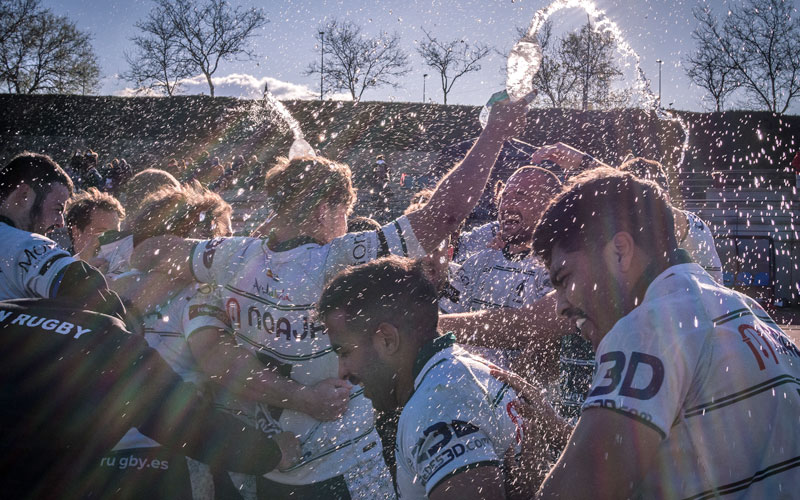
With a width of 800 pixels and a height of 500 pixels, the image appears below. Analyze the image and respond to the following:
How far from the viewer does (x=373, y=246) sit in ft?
8.20

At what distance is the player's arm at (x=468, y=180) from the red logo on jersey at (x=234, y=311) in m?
0.94

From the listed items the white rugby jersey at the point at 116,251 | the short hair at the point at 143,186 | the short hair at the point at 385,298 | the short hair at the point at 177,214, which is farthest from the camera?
the short hair at the point at 143,186

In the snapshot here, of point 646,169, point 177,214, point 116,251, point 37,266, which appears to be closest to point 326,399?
point 177,214

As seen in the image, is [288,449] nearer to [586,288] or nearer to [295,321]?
[295,321]

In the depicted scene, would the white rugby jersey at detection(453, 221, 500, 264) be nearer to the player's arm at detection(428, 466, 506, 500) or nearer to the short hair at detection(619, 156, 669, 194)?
the short hair at detection(619, 156, 669, 194)

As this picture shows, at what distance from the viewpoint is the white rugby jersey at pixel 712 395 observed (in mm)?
1301

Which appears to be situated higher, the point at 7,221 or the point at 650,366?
the point at 7,221

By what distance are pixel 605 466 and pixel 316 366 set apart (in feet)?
5.66

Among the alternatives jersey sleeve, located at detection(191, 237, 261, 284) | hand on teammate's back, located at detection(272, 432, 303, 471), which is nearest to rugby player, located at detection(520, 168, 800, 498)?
hand on teammate's back, located at detection(272, 432, 303, 471)

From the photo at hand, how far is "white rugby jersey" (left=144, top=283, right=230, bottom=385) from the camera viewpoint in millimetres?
2898

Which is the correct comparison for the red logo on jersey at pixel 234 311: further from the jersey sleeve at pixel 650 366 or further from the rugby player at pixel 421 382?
the jersey sleeve at pixel 650 366

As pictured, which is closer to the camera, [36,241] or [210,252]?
[210,252]

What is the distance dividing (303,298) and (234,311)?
402 mm

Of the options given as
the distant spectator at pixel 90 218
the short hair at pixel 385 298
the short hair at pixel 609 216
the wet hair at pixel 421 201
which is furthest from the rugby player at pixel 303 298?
the distant spectator at pixel 90 218
